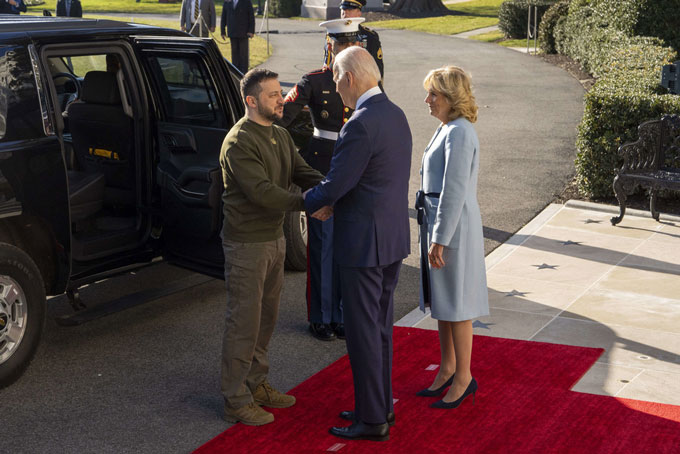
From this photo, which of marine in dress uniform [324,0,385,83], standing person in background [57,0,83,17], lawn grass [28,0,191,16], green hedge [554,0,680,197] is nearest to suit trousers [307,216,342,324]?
marine in dress uniform [324,0,385,83]

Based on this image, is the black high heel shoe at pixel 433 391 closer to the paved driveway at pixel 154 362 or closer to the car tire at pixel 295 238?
the paved driveway at pixel 154 362

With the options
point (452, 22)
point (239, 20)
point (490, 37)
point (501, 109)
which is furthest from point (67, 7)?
point (452, 22)

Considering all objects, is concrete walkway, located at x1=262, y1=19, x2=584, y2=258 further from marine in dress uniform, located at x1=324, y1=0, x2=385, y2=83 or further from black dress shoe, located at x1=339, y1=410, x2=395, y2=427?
black dress shoe, located at x1=339, y1=410, x2=395, y2=427

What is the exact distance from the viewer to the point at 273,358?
6.21m

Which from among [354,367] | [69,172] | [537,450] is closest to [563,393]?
[537,450]

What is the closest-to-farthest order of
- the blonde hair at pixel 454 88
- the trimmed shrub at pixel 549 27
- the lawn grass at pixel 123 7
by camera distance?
the blonde hair at pixel 454 88, the trimmed shrub at pixel 549 27, the lawn grass at pixel 123 7

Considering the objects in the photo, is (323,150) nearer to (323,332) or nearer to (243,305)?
(323,332)

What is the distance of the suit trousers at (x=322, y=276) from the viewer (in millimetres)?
6418

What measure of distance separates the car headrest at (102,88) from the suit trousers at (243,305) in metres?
2.11

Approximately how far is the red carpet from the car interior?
74.5 inches

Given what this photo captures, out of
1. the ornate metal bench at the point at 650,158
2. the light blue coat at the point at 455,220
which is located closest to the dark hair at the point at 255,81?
the light blue coat at the point at 455,220

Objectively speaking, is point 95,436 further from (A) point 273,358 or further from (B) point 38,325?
(A) point 273,358

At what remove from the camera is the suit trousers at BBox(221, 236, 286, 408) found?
5094 millimetres

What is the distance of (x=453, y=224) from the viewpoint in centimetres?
512
